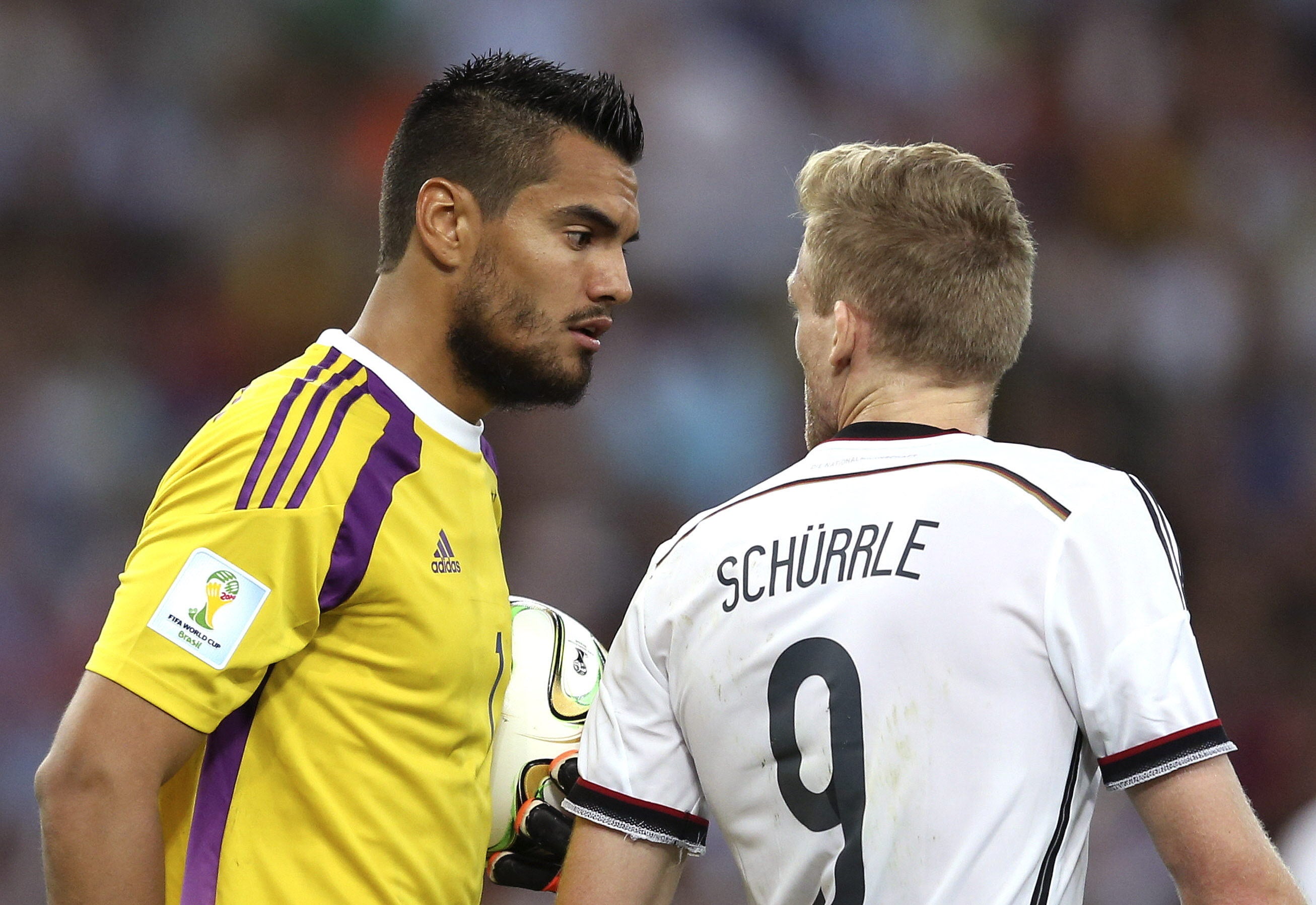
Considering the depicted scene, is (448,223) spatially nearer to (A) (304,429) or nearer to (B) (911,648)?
(A) (304,429)

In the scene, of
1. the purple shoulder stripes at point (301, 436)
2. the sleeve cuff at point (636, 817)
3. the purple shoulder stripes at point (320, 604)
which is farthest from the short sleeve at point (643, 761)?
the purple shoulder stripes at point (301, 436)

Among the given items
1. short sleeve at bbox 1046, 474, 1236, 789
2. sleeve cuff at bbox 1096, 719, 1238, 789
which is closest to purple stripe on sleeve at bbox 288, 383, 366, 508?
short sleeve at bbox 1046, 474, 1236, 789

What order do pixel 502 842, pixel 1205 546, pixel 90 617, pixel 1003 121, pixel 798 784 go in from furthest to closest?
pixel 1003 121, pixel 1205 546, pixel 90 617, pixel 502 842, pixel 798 784

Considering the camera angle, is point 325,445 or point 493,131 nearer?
point 325,445

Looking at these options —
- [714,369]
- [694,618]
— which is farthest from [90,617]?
[694,618]

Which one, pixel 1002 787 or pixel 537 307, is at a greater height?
pixel 537 307

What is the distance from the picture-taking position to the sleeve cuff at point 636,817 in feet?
6.63

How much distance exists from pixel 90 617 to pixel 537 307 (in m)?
3.31

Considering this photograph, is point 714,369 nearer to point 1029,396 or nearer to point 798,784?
point 1029,396

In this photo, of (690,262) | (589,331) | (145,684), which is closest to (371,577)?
(145,684)

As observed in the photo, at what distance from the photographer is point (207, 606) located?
6.05 feet

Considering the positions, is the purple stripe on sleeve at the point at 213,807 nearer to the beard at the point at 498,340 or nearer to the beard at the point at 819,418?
the beard at the point at 498,340

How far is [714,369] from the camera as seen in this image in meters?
6.01

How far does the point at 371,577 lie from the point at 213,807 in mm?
398
